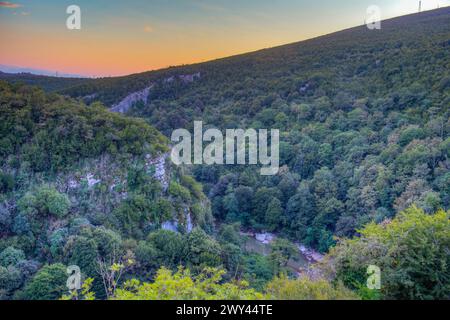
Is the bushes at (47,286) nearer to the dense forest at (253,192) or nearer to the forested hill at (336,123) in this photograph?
the dense forest at (253,192)

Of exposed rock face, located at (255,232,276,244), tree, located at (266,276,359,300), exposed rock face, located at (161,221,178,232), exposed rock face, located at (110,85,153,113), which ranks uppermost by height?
exposed rock face, located at (110,85,153,113)

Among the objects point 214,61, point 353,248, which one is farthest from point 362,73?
point 353,248

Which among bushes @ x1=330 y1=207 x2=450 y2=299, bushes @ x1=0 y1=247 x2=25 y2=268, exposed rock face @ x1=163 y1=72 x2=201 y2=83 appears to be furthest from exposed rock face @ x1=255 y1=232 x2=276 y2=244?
→ exposed rock face @ x1=163 y1=72 x2=201 y2=83

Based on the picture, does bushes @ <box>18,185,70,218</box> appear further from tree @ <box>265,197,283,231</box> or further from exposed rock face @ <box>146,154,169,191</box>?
tree @ <box>265,197,283,231</box>

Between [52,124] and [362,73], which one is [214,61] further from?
[52,124]

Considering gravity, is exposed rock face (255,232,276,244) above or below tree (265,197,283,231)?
below

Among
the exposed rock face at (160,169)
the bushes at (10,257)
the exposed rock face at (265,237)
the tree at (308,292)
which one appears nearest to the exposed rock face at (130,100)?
the exposed rock face at (265,237)

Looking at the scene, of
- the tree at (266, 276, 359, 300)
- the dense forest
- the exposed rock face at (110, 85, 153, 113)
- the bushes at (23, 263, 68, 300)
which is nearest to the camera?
the tree at (266, 276, 359, 300)
